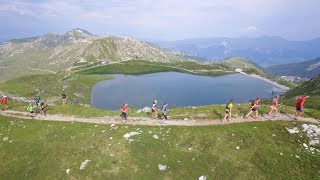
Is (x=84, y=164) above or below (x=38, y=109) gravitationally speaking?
below

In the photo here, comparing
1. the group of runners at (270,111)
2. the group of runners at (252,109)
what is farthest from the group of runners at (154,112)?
the group of runners at (270,111)

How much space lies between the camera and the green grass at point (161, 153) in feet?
114

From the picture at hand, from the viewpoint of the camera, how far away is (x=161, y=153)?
124 feet

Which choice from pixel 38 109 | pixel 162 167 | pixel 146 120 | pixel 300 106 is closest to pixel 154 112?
pixel 146 120

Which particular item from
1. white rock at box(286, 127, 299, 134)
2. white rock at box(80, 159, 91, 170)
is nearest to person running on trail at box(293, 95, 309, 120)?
white rock at box(286, 127, 299, 134)

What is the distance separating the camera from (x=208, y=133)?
41.4m

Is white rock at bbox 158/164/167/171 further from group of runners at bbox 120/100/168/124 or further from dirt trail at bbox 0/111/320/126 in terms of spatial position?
group of runners at bbox 120/100/168/124

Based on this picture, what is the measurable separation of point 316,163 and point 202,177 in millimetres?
12677

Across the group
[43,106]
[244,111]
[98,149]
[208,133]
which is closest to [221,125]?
[208,133]

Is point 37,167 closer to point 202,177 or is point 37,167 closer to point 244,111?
point 202,177

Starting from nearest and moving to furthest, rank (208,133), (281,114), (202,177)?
(202,177) → (208,133) → (281,114)

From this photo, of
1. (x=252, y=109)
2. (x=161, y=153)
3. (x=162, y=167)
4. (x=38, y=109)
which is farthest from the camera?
(x=38, y=109)

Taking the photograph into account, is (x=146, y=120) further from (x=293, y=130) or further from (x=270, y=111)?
(x=293, y=130)

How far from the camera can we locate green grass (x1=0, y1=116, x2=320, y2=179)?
114 ft
